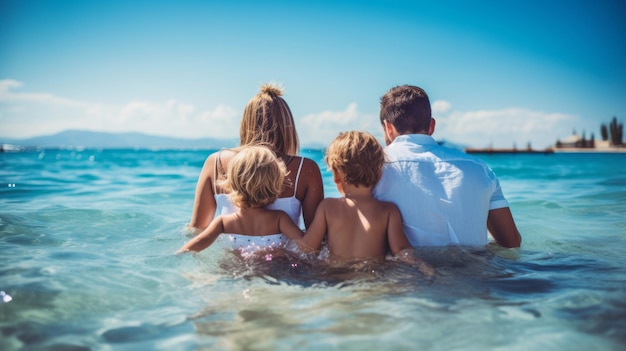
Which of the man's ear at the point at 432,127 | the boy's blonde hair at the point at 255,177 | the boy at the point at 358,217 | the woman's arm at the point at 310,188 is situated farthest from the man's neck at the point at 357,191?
the man's ear at the point at 432,127

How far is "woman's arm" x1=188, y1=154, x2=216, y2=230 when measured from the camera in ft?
13.0

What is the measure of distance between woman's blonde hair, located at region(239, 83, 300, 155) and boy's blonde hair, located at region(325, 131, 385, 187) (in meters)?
0.61

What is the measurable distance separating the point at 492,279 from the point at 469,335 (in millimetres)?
1052

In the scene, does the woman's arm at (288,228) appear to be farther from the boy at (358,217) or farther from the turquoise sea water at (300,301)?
the turquoise sea water at (300,301)

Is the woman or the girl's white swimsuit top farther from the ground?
A: the woman

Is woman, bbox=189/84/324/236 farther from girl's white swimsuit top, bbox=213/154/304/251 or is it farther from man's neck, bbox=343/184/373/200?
man's neck, bbox=343/184/373/200

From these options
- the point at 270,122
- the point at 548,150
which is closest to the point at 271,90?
the point at 270,122

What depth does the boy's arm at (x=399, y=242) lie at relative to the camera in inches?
130

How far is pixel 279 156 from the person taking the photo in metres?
3.90

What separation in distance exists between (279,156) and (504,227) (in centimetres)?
206

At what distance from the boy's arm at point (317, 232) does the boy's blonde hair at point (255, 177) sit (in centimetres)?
39

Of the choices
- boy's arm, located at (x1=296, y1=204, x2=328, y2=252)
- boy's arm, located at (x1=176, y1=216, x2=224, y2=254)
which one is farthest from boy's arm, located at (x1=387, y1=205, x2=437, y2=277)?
boy's arm, located at (x1=176, y1=216, x2=224, y2=254)

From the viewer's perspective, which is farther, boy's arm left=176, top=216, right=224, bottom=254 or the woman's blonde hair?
the woman's blonde hair

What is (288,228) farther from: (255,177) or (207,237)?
(207,237)
